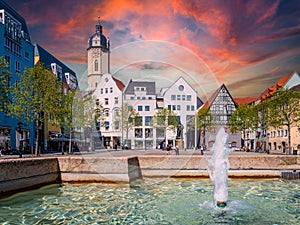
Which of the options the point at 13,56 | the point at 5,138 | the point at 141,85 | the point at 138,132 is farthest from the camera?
the point at 13,56

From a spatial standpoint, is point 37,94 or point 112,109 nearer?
point 112,109

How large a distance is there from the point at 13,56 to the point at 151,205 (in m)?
43.2

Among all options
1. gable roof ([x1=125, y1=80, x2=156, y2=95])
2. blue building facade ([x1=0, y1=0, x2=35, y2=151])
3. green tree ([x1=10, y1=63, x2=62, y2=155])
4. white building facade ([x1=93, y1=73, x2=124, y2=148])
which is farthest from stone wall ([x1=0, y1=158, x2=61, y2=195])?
blue building facade ([x1=0, y1=0, x2=35, y2=151])

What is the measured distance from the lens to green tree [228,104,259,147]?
56.6m

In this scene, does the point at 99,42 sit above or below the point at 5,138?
above

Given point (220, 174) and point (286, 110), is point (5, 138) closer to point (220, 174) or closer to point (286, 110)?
point (220, 174)

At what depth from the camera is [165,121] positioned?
75.0 feet

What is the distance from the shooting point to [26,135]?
170ft

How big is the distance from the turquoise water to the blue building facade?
30139mm

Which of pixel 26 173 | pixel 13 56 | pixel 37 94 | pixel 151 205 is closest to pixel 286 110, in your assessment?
pixel 37 94

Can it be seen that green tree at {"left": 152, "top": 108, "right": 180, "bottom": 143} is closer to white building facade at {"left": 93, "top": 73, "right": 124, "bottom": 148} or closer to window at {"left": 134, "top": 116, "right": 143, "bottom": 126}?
window at {"left": 134, "top": 116, "right": 143, "bottom": 126}

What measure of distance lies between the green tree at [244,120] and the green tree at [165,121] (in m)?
37.1

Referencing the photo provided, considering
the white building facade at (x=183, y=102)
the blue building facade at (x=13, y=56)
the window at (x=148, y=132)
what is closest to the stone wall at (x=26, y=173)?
the window at (x=148, y=132)

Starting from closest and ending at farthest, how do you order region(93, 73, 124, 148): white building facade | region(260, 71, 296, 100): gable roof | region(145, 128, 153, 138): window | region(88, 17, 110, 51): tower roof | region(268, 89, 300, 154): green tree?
region(93, 73, 124, 148): white building facade, region(145, 128, 153, 138): window, region(88, 17, 110, 51): tower roof, region(268, 89, 300, 154): green tree, region(260, 71, 296, 100): gable roof
